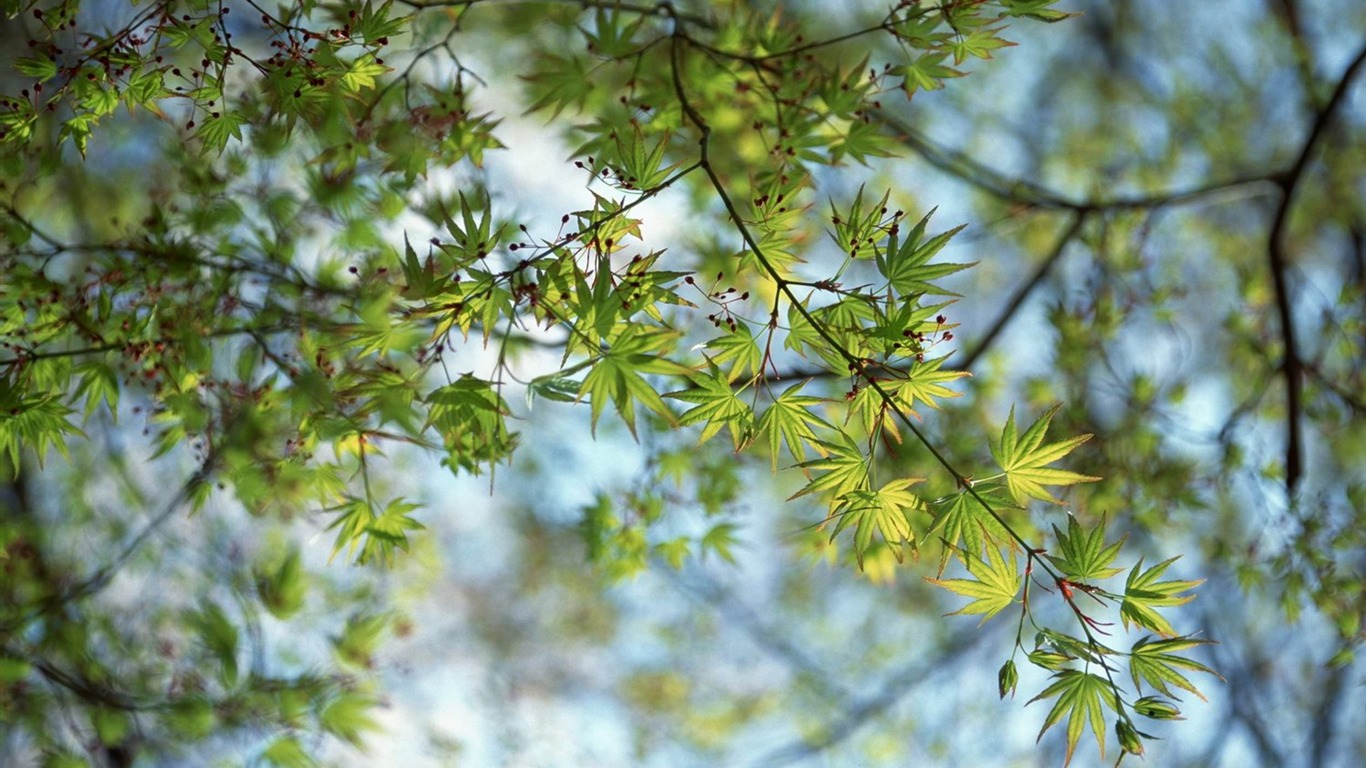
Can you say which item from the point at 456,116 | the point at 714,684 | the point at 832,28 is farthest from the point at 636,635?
the point at 456,116

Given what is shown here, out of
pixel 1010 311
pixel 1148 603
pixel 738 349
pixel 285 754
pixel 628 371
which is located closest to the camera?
pixel 628 371

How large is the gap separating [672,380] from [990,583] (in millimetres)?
640

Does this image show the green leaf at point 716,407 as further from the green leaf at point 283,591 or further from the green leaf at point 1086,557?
the green leaf at point 283,591

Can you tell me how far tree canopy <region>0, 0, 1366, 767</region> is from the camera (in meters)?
1.09

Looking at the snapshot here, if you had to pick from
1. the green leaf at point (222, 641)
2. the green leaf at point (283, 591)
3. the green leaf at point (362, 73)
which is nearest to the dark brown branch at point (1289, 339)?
the green leaf at point (362, 73)

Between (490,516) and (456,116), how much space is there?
3.38 m

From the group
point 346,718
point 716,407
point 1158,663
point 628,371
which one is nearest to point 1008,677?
point 1158,663

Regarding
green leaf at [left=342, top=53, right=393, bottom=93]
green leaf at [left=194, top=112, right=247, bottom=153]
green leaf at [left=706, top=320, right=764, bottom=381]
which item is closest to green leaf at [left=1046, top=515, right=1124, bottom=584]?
green leaf at [left=706, top=320, right=764, bottom=381]

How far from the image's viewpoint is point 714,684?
4691mm

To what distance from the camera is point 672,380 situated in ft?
4.87

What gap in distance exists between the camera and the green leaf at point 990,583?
3.43 ft

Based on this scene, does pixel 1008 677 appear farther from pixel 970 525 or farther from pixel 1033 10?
pixel 1033 10

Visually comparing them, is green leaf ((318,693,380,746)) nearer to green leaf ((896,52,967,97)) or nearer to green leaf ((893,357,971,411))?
green leaf ((893,357,971,411))

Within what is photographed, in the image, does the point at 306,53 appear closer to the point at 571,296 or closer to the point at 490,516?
the point at 571,296
